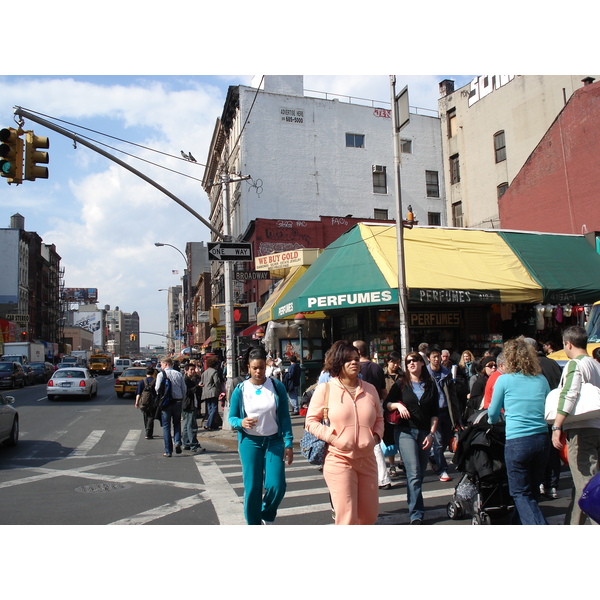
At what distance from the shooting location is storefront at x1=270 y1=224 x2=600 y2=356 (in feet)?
49.6

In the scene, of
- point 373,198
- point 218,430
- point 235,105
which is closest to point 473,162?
point 373,198

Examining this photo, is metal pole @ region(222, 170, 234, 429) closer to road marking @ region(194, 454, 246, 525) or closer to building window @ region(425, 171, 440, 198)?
road marking @ region(194, 454, 246, 525)

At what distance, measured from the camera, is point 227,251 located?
45.1 feet

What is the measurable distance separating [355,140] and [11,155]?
30435mm

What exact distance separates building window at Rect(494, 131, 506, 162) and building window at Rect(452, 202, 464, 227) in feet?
16.9

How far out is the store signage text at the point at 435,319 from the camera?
17188mm

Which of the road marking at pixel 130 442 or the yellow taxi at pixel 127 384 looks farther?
the yellow taxi at pixel 127 384

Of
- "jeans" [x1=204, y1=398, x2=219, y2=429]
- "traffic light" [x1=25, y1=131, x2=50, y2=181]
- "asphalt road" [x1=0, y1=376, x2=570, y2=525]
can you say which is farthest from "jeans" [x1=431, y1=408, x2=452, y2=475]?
"traffic light" [x1=25, y1=131, x2=50, y2=181]

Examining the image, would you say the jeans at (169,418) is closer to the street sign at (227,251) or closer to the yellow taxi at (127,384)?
the street sign at (227,251)

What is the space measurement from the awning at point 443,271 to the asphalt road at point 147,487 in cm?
418

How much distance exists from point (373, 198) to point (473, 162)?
7.03m

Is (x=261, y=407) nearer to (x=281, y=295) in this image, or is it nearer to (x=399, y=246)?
(x=399, y=246)

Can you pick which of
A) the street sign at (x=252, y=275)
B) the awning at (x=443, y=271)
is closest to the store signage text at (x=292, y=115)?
the street sign at (x=252, y=275)
